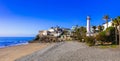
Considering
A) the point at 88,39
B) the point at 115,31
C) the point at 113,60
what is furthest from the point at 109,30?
the point at 113,60

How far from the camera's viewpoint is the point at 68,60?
1714 cm

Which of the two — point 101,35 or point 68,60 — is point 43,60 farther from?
point 101,35

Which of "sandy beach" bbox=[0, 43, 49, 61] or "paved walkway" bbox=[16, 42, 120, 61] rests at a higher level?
"paved walkway" bbox=[16, 42, 120, 61]

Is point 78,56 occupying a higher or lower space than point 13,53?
higher

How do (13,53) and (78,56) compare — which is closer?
(78,56)

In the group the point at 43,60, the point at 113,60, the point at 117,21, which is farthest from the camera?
the point at 117,21

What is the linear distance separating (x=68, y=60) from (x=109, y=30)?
2378cm

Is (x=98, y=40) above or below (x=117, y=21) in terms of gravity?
below

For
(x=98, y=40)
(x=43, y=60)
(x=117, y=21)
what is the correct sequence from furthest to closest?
(x=98, y=40)
(x=117, y=21)
(x=43, y=60)

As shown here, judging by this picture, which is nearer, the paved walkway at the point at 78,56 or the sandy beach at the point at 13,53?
the paved walkway at the point at 78,56

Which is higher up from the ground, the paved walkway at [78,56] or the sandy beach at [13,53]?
the paved walkway at [78,56]

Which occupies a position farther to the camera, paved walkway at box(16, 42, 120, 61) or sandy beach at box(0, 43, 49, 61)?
sandy beach at box(0, 43, 49, 61)

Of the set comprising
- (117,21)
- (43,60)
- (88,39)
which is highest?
(117,21)

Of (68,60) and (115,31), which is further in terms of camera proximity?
(115,31)
